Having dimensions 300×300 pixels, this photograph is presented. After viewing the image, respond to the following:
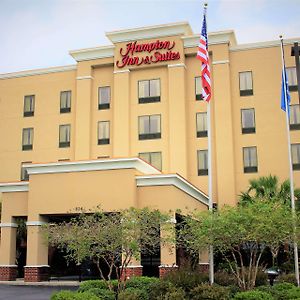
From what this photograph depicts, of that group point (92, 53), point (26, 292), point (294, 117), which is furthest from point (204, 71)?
point (92, 53)

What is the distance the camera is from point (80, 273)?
32094mm

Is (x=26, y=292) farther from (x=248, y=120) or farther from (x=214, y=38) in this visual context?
(x=214, y=38)

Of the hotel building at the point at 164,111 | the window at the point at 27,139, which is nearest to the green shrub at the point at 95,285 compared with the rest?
the hotel building at the point at 164,111

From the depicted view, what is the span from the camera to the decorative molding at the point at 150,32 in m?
44.1

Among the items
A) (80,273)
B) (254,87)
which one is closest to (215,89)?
(254,87)

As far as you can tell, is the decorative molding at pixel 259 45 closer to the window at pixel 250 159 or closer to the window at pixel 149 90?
the window at pixel 149 90

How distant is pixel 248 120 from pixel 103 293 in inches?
1048

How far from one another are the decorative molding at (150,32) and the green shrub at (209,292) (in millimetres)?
29186

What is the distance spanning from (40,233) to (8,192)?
4182 millimetres

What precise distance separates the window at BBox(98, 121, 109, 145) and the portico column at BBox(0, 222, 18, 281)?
15599 millimetres

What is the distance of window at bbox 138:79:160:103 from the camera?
4494 centimetres

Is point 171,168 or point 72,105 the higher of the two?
point 72,105

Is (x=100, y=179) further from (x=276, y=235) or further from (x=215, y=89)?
(x=215, y=89)

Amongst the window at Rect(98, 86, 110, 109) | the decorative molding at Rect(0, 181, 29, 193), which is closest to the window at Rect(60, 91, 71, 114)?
the window at Rect(98, 86, 110, 109)
